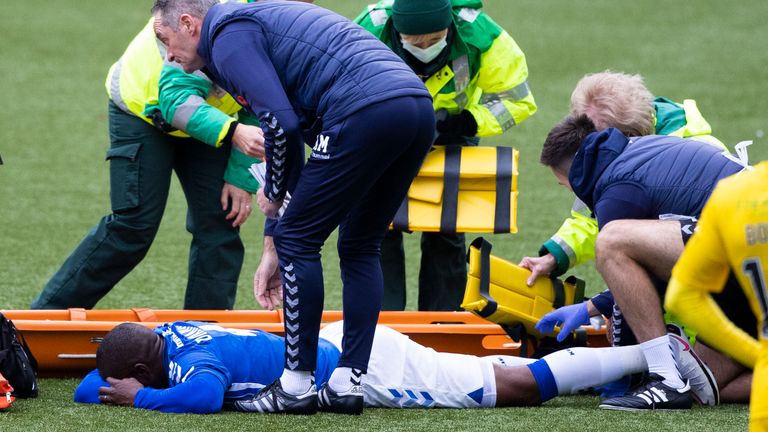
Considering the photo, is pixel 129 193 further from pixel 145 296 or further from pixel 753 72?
pixel 753 72

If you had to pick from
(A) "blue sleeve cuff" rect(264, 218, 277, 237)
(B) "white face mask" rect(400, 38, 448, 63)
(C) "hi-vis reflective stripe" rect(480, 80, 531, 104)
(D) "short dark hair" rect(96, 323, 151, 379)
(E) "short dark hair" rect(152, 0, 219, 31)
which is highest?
(E) "short dark hair" rect(152, 0, 219, 31)

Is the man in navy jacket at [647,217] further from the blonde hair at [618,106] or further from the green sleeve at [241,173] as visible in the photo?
the green sleeve at [241,173]

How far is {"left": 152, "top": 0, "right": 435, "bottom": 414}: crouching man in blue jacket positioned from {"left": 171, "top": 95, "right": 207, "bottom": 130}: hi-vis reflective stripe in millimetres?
883

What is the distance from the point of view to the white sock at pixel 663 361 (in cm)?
434

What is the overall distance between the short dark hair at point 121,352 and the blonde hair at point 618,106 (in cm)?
185

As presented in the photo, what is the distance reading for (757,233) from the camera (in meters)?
2.76

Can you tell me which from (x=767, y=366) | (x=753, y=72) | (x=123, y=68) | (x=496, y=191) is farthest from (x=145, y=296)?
(x=753, y=72)

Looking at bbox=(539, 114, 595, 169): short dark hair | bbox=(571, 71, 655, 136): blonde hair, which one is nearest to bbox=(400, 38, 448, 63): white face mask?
bbox=(571, 71, 655, 136): blonde hair

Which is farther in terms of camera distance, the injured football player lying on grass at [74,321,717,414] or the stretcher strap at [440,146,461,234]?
the stretcher strap at [440,146,461,234]

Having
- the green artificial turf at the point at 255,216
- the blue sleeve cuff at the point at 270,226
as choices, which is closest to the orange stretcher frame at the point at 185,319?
the green artificial turf at the point at 255,216

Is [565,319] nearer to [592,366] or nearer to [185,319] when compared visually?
[592,366]

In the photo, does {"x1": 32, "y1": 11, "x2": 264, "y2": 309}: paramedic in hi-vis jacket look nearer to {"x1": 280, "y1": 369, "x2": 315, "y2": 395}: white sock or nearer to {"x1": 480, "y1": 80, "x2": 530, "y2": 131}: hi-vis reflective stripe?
{"x1": 480, "y1": 80, "x2": 530, "y2": 131}: hi-vis reflective stripe

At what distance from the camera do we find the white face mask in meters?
5.44

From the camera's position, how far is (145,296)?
6.39 meters
